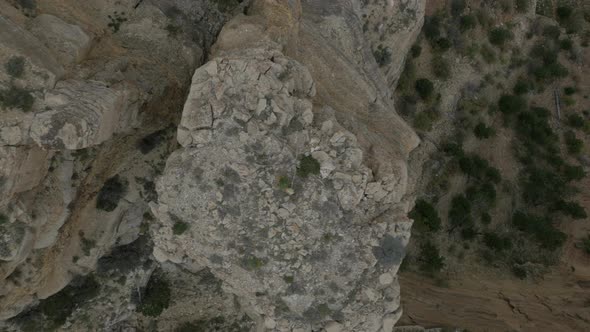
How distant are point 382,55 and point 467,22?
22.8 feet

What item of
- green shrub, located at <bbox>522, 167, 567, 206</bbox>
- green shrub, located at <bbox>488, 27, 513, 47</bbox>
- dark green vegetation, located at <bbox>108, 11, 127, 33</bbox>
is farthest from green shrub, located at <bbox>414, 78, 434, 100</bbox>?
dark green vegetation, located at <bbox>108, 11, 127, 33</bbox>

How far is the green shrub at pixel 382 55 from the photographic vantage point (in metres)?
18.7

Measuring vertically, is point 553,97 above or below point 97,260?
above

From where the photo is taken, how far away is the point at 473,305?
20938 mm

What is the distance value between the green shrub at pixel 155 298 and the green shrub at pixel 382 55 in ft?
46.7

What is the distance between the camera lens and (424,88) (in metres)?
21.9

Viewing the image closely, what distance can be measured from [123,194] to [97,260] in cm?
331

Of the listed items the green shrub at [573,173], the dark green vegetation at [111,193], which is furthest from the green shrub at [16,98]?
the green shrub at [573,173]

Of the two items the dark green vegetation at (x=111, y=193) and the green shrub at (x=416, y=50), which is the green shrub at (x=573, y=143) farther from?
the dark green vegetation at (x=111, y=193)

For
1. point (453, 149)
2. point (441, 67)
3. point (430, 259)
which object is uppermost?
point (441, 67)

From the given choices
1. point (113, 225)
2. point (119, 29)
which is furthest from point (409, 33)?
point (113, 225)

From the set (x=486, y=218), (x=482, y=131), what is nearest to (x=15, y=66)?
(x=482, y=131)

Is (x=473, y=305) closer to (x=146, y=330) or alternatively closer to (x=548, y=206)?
(x=548, y=206)

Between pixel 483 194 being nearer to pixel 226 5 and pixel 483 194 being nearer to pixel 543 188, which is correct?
pixel 543 188
